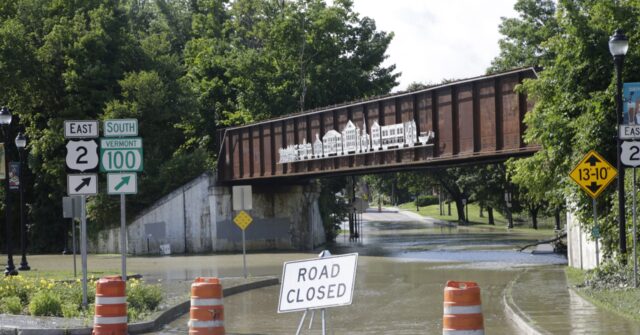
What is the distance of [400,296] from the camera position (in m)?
21.2

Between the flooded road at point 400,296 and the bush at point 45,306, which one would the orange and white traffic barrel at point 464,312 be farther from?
the bush at point 45,306

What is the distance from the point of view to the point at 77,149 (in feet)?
51.8

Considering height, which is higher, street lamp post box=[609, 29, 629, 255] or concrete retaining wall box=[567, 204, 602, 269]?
street lamp post box=[609, 29, 629, 255]

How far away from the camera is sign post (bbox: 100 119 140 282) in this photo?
15.5 metres

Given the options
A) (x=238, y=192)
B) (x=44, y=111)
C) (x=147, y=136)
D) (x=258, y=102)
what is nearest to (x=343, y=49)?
(x=258, y=102)

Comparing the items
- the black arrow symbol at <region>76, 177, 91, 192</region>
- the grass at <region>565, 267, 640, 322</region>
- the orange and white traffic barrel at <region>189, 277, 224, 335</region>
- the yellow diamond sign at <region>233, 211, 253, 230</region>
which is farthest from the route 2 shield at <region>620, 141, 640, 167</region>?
the yellow diamond sign at <region>233, 211, 253, 230</region>

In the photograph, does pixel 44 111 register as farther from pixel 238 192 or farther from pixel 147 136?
pixel 238 192

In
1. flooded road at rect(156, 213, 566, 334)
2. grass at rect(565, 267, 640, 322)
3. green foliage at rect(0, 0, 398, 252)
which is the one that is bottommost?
flooded road at rect(156, 213, 566, 334)

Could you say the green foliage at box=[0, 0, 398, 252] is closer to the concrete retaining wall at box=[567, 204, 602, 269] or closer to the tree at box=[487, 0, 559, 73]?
the tree at box=[487, 0, 559, 73]

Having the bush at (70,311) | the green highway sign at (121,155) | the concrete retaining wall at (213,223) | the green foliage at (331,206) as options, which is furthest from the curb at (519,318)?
the green foliage at (331,206)

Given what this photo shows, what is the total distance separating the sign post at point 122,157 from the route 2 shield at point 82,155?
0.31m

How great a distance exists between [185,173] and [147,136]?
4079 mm

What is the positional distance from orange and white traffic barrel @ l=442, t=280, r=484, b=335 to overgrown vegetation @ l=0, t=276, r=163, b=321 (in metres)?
8.01

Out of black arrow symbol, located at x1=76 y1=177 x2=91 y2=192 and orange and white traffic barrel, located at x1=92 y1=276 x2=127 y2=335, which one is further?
black arrow symbol, located at x1=76 y1=177 x2=91 y2=192
